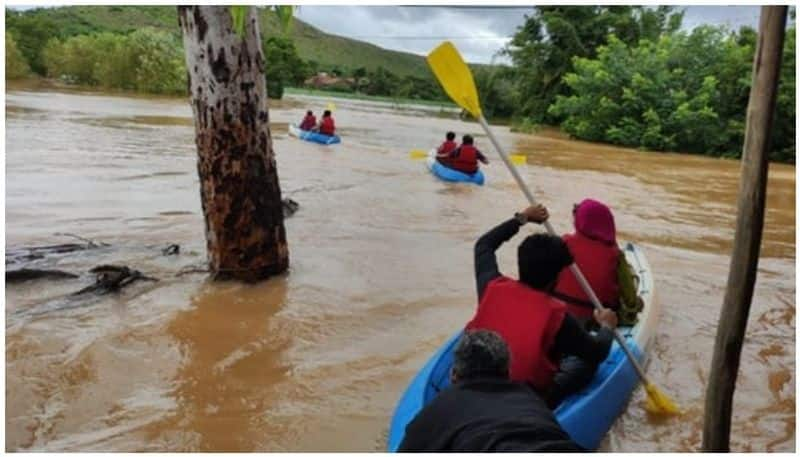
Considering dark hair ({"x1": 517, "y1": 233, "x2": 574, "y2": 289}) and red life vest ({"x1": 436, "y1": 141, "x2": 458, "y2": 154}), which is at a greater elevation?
dark hair ({"x1": 517, "y1": 233, "x2": 574, "y2": 289})

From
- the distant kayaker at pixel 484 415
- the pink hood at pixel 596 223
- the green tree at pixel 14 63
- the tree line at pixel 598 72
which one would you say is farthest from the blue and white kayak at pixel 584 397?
the green tree at pixel 14 63

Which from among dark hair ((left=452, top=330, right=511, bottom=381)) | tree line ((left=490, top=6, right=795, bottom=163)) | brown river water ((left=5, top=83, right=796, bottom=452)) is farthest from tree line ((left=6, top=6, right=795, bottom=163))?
dark hair ((left=452, top=330, right=511, bottom=381))

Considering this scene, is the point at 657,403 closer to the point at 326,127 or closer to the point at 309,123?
the point at 326,127

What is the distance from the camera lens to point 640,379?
4234 millimetres

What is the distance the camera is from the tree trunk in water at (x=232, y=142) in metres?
5.33

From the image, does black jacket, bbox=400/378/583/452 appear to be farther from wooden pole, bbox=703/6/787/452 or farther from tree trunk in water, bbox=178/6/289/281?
tree trunk in water, bbox=178/6/289/281

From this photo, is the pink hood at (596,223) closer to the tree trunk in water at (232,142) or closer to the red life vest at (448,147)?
the tree trunk in water at (232,142)

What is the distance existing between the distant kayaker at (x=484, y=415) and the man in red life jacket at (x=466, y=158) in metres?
10.2

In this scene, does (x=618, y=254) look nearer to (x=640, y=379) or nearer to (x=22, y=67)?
(x=640, y=379)

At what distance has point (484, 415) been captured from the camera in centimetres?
203

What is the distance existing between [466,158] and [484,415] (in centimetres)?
1054

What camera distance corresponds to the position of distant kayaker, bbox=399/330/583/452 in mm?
1907

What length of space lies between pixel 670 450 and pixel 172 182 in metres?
8.69

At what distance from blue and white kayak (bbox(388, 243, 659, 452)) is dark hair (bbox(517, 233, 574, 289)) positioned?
0.74 m
